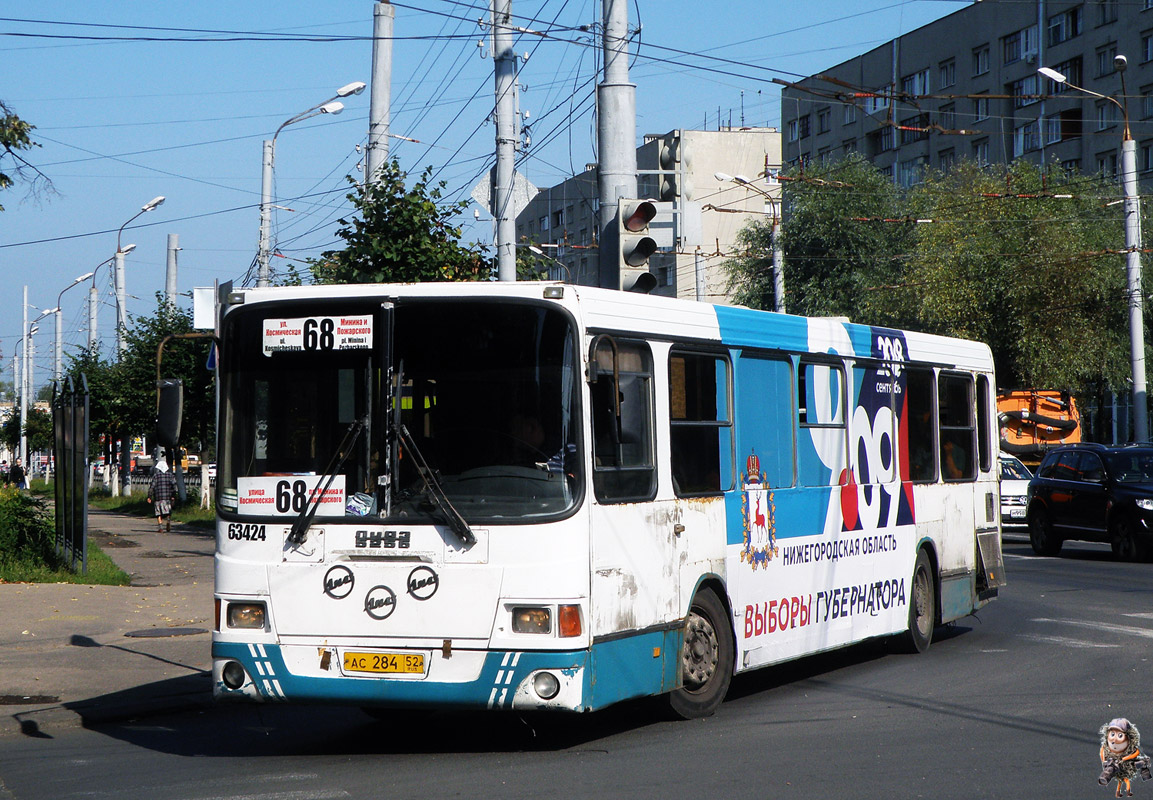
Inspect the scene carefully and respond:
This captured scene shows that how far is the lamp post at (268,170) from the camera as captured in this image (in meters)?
24.6

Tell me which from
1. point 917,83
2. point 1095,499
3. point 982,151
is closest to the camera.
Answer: point 1095,499

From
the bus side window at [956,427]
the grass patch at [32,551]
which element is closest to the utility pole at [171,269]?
the grass patch at [32,551]

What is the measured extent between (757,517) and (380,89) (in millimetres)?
12768

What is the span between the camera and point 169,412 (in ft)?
26.4

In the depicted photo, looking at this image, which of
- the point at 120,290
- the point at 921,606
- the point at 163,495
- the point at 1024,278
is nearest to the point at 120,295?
the point at 120,290

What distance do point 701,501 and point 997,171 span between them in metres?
46.4

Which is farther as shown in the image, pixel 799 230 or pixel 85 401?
pixel 799 230

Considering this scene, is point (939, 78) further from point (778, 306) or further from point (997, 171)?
point (778, 306)

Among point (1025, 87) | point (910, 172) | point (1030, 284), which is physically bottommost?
point (1030, 284)

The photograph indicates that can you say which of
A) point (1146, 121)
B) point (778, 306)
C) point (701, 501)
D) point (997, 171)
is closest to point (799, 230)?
point (997, 171)

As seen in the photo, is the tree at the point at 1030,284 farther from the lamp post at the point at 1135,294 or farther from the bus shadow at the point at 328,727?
the bus shadow at the point at 328,727

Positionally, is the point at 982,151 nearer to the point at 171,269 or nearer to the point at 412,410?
the point at 171,269

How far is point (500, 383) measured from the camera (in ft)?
24.6

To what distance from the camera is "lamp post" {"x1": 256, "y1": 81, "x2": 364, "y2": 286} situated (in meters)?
24.6
